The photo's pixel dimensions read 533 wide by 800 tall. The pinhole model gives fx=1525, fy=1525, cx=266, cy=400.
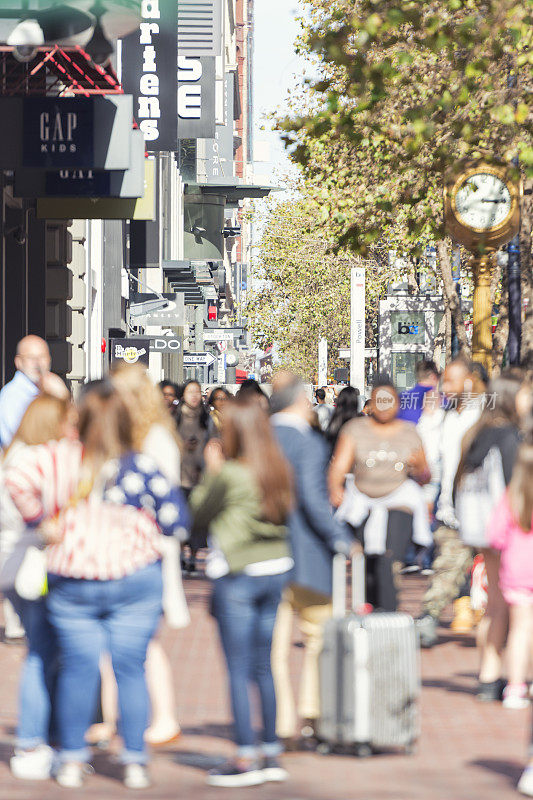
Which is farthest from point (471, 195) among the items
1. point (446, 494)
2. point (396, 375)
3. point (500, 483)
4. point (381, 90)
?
point (396, 375)

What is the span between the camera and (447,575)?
9.77m

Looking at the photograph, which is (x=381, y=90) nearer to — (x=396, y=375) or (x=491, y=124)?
(x=491, y=124)

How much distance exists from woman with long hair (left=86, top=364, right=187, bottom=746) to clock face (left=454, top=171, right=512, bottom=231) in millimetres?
8439

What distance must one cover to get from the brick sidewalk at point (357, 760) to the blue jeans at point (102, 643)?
0.28 meters

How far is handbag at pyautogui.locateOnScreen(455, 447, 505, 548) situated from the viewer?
8195 millimetres

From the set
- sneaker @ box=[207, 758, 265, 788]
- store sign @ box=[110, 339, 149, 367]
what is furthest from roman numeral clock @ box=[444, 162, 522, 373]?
store sign @ box=[110, 339, 149, 367]

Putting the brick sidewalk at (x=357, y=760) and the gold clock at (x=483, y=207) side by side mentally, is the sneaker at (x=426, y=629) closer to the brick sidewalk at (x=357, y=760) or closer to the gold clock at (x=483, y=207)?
the brick sidewalk at (x=357, y=760)

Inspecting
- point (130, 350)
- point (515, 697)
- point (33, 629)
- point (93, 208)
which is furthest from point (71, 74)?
point (130, 350)

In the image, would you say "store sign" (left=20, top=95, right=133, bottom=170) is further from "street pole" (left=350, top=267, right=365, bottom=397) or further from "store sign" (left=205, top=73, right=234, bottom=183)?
"store sign" (left=205, top=73, right=234, bottom=183)

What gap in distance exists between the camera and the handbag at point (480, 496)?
8195mm

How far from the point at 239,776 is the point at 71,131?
11.2m

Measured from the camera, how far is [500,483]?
323 inches

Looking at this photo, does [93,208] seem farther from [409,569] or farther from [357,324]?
[357,324]

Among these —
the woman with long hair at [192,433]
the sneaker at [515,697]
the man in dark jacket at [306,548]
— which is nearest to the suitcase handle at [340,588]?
the man in dark jacket at [306,548]
